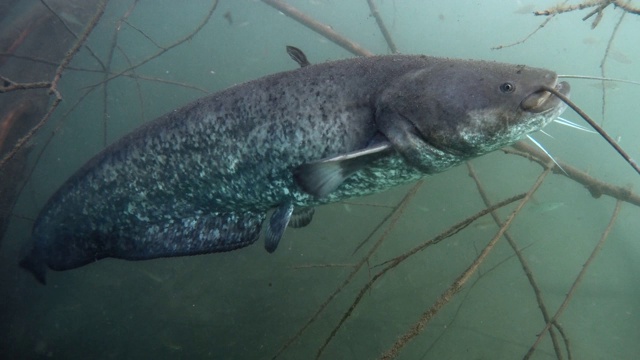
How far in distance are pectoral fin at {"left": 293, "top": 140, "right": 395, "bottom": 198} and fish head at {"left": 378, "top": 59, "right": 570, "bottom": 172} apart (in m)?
0.15

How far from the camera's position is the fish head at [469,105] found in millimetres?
1736

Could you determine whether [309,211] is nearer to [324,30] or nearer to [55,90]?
[55,90]

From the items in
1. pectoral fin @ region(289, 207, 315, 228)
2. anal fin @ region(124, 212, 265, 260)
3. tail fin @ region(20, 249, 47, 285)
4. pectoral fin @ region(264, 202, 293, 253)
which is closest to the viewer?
pectoral fin @ region(264, 202, 293, 253)

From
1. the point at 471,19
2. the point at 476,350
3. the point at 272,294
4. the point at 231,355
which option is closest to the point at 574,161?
the point at 476,350

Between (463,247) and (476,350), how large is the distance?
7.25ft

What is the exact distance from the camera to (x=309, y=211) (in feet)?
9.08

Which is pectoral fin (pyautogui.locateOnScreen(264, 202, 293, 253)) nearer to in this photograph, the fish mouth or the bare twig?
the fish mouth

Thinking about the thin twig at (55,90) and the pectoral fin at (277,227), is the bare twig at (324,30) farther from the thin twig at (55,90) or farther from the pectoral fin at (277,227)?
the pectoral fin at (277,227)

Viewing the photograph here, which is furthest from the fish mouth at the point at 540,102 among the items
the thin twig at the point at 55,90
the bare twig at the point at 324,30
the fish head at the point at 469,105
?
the bare twig at the point at 324,30

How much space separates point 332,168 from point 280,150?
1.65ft

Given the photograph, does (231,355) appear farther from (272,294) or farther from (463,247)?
(463,247)

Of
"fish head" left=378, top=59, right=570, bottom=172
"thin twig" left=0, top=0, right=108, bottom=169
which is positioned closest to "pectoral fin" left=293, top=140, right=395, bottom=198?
"fish head" left=378, top=59, right=570, bottom=172

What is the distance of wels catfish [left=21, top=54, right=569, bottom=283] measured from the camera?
72.4 inches

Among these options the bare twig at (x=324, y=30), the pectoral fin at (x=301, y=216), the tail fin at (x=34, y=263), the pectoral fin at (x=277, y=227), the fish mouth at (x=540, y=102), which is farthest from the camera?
the bare twig at (x=324, y=30)
